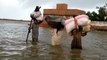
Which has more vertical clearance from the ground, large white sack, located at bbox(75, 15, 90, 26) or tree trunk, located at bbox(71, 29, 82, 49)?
large white sack, located at bbox(75, 15, 90, 26)

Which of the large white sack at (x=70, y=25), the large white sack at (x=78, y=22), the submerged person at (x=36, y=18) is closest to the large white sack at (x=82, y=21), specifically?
the large white sack at (x=78, y=22)

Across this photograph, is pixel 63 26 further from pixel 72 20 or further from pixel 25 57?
pixel 25 57

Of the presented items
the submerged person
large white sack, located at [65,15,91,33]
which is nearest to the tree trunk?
large white sack, located at [65,15,91,33]

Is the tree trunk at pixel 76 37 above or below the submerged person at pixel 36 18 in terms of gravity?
below

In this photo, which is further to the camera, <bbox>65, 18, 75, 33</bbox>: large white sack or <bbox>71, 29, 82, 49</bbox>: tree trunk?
<bbox>71, 29, 82, 49</bbox>: tree trunk

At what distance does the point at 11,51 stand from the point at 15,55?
45.5 inches

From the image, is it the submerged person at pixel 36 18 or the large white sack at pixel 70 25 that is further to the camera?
the submerged person at pixel 36 18

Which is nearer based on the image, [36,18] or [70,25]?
[70,25]

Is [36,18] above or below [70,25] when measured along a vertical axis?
above

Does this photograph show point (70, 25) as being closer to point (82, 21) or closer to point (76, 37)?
point (82, 21)

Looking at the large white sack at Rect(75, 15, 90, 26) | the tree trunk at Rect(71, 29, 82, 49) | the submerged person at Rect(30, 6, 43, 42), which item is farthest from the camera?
the submerged person at Rect(30, 6, 43, 42)

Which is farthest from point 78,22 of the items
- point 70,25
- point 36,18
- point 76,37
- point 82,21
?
point 36,18

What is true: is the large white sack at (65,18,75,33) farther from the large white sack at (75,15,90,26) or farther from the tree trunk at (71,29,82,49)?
the tree trunk at (71,29,82,49)

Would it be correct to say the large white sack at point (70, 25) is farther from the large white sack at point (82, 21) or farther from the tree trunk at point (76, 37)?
the tree trunk at point (76, 37)
